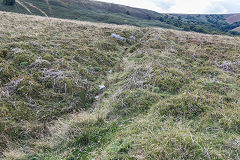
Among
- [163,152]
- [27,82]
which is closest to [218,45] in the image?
[163,152]

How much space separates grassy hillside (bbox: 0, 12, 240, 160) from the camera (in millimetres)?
3920

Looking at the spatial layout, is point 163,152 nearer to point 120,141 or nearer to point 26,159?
point 120,141

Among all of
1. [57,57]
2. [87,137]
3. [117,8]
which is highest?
[117,8]

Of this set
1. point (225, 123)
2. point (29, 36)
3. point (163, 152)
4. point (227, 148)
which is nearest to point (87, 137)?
point (163, 152)

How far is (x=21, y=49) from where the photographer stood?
8.82 meters

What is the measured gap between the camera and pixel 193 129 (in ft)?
14.7

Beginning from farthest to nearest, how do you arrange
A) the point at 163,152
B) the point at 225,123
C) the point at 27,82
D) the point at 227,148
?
the point at 27,82, the point at 225,123, the point at 227,148, the point at 163,152

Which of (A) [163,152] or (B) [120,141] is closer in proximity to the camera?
(A) [163,152]

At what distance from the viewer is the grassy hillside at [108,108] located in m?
3.92

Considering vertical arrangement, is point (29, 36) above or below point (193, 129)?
above

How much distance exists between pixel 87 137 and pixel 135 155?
1.77m

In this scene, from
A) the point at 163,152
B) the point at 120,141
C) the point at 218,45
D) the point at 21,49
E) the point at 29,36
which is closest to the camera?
the point at 163,152

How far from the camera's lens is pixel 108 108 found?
6113 millimetres

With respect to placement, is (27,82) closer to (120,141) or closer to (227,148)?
(120,141)
